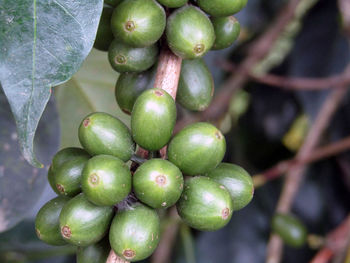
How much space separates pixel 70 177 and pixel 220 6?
438mm

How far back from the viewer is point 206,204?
861mm

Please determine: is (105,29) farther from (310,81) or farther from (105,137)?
(310,81)

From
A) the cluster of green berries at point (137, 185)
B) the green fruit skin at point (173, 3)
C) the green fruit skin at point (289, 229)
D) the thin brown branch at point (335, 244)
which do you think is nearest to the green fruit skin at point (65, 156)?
the cluster of green berries at point (137, 185)

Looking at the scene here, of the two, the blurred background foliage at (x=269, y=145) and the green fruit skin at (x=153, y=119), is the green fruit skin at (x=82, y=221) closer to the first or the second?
the green fruit skin at (x=153, y=119)

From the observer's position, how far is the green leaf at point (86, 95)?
152cm

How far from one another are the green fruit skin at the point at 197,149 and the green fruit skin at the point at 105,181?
11 centimetres

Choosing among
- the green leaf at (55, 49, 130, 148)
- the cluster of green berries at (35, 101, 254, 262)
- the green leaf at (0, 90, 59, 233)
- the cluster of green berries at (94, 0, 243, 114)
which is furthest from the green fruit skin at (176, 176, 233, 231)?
the green leaf at (55, 49, 130, 148)

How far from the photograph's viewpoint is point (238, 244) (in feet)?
7.80

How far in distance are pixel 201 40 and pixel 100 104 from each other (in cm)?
72

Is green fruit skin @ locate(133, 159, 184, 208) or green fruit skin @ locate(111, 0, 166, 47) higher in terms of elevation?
green fruit skin @ locate(111, 0, 166, 47)

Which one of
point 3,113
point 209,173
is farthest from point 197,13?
point 3,113

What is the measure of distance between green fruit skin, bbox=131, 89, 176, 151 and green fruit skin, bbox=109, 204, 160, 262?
0.12 metres

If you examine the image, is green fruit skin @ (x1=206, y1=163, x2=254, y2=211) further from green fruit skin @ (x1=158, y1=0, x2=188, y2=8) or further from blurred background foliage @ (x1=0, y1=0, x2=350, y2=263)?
blurred background foliage @ (x1=0, y1=0, x2=350, y2=263)

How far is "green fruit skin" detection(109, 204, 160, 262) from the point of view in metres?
0.81
